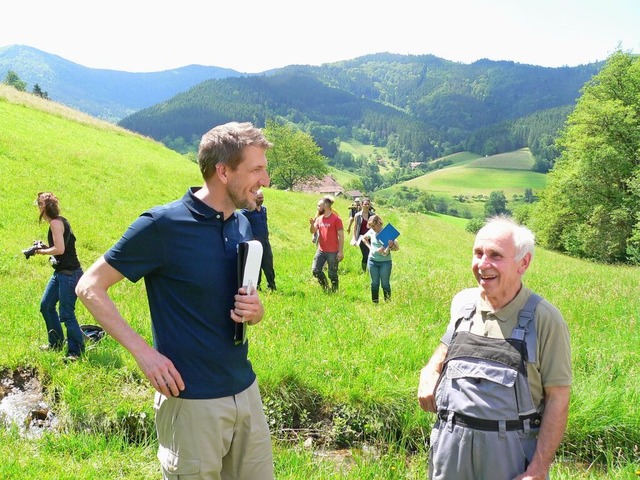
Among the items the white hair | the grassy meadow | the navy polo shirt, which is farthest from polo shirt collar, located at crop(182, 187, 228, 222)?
the grassy meadow

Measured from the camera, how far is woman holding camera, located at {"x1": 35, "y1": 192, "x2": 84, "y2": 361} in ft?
19.4

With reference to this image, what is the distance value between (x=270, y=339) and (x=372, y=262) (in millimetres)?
3521

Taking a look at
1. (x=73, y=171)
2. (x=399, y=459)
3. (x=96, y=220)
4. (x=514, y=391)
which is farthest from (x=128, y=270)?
(x=73, y=171)

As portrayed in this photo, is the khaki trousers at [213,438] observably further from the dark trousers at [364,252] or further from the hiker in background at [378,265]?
the dark trousers at [364,252]

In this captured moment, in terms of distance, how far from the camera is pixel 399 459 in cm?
424

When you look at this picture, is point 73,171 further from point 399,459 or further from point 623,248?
point 623,248

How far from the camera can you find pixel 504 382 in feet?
8.26

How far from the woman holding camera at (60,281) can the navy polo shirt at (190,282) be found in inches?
158

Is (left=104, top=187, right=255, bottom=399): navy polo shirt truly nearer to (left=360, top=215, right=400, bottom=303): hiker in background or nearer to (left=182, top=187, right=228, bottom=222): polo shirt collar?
(left=182, top=187, right=228, bottom=222): polo shirt collar

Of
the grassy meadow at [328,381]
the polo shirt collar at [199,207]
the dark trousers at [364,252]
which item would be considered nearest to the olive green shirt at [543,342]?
the polo shirt collar at [199,207]

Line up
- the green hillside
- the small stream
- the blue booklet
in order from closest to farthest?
the small stream < the blue booklet < the green hillside

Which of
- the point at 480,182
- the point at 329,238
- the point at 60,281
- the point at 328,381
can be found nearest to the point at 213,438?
the point at 328,381

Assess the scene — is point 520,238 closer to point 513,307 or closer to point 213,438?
point 513,307

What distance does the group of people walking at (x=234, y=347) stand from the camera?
239cm
